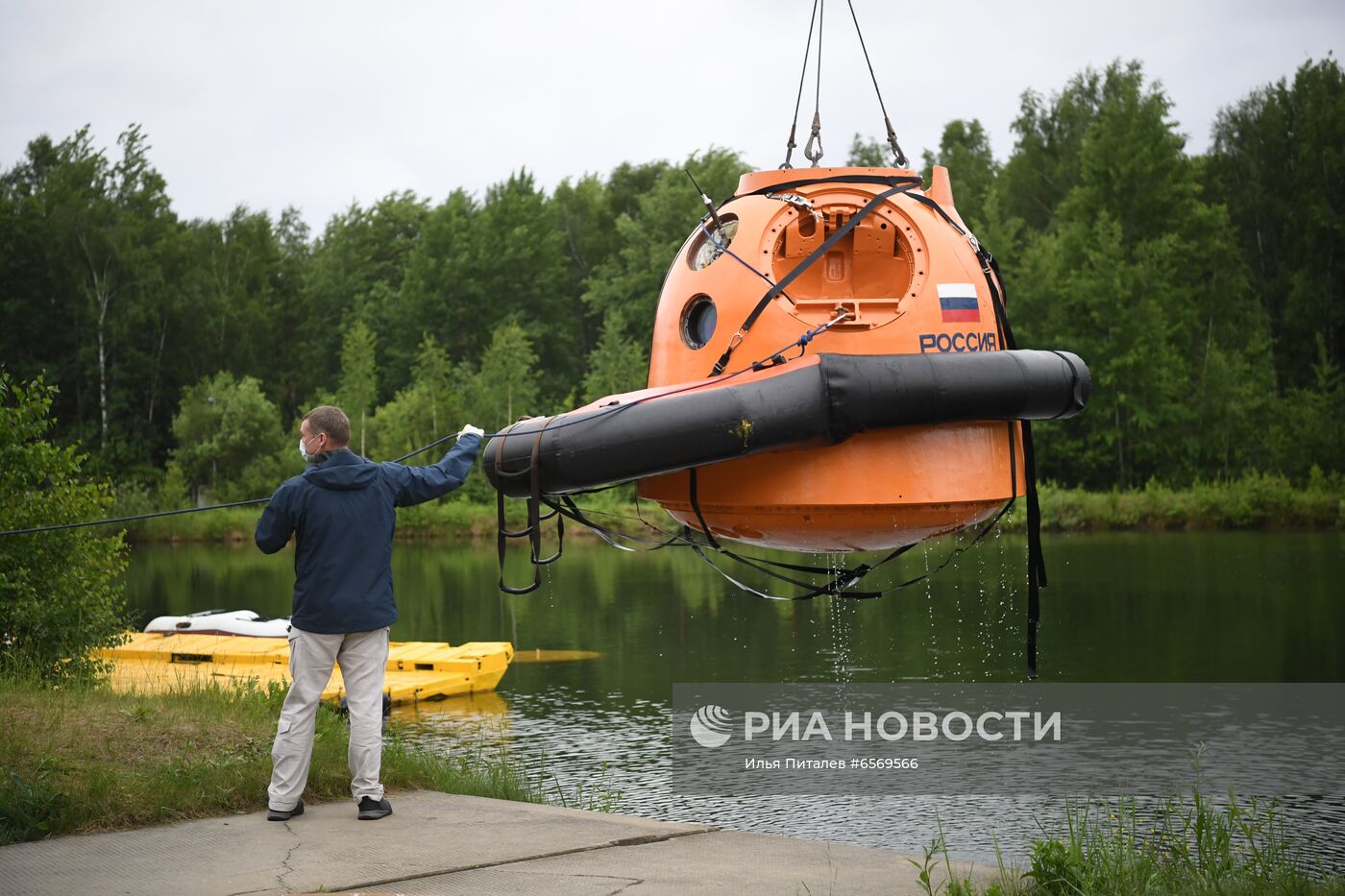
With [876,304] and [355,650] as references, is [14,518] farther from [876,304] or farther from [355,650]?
[876,304]

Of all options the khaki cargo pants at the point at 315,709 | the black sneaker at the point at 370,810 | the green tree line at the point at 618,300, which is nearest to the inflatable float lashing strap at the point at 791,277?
the khaki cargo pants at the point at 315,709

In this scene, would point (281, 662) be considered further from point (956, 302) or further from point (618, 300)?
point (618, 300)

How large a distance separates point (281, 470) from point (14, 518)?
40457 millimetres

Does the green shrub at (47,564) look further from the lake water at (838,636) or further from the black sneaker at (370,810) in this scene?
the black sneaker at (370,810)

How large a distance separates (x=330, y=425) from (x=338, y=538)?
1.60 feet

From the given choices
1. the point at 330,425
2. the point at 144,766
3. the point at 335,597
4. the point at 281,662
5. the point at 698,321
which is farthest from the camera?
the point at 281,662

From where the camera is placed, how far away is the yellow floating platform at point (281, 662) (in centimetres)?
1722

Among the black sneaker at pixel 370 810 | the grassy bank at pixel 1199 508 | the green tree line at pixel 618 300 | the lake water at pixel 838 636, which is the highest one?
the green tree line at pixel 618 300

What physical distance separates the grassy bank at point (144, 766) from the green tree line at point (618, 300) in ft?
132

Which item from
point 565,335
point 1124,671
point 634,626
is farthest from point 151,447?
point 1124,671

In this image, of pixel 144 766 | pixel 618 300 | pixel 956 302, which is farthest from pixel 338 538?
pixel 618 300

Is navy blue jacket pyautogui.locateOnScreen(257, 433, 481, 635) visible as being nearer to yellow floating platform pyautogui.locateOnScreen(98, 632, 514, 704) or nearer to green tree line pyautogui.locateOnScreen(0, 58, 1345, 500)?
yellow floating platform pyautogui.locateOnScreen(98, 632, 514, 704)

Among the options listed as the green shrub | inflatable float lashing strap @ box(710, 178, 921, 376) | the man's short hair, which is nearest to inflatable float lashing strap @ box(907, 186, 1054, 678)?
inflatable float lashing strap @ box(710, 178, 921, 376)

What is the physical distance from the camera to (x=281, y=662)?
1794 centimetres
